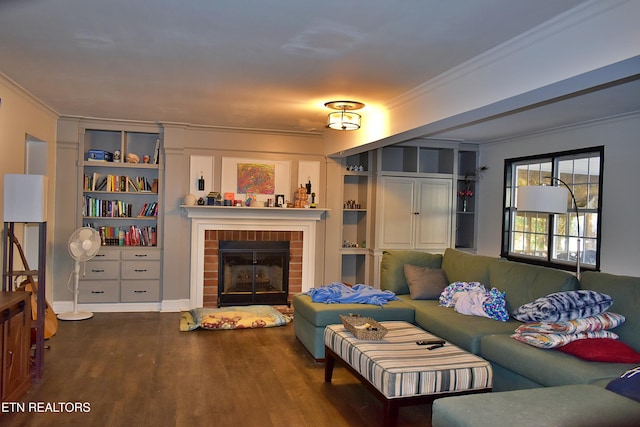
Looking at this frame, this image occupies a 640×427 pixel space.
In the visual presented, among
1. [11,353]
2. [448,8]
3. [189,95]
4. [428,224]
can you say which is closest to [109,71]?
[189,95]

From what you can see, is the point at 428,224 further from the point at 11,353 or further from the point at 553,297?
the point at 11,353

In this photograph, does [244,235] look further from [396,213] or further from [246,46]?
[246,46]

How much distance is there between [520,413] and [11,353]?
305cm

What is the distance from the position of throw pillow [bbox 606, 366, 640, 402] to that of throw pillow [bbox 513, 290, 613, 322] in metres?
0.69

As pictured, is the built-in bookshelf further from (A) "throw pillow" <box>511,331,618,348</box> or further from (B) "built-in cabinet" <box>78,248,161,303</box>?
(A) "throw pillow" <box>511,331,618,348</box>

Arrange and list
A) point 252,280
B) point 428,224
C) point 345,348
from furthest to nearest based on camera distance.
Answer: point 428,224 → point 252,280 → point 345,348

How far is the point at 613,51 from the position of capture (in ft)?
7.78

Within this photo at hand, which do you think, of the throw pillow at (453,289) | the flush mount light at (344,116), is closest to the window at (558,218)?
the throw pillow at (453,289)

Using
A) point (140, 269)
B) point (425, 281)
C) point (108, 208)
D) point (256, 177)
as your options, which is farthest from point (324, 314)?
point (108, 208)

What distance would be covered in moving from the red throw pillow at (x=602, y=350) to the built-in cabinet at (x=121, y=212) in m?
4.83

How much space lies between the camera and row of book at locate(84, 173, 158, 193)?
6172 mm

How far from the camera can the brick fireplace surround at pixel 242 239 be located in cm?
640

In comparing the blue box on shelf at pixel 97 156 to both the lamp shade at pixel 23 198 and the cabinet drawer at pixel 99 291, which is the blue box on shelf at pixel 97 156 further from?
the lamp shade at pixel 23 198

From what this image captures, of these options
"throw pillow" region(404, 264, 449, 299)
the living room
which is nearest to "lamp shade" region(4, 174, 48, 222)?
the living room
